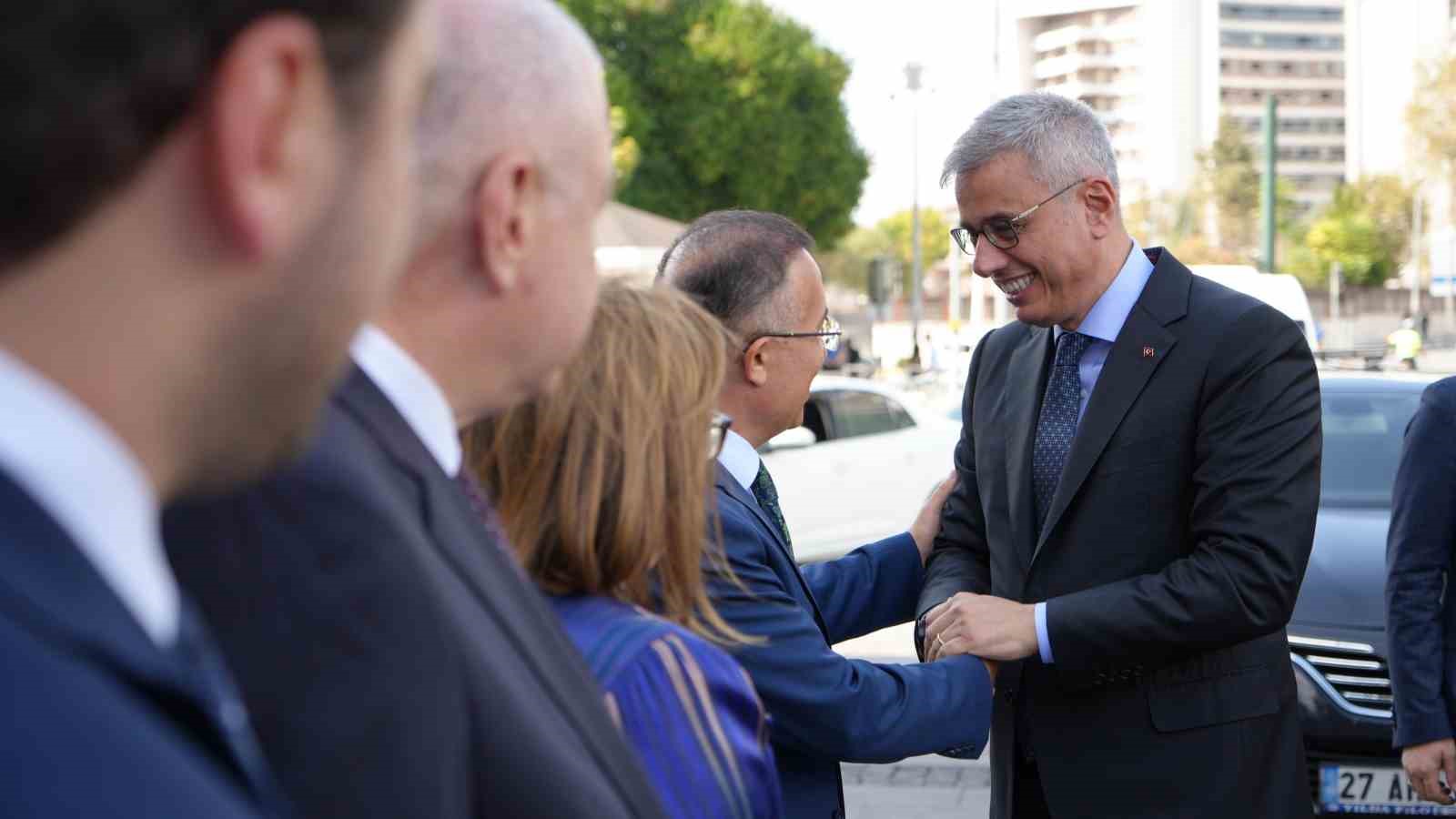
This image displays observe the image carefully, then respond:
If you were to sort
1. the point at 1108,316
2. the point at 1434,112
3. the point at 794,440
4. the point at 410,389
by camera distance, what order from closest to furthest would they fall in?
the point at 410,389 < the point at 1108,316 < the point at 794,440 < the point at 1434,112

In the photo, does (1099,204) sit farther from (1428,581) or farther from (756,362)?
(1428,581)

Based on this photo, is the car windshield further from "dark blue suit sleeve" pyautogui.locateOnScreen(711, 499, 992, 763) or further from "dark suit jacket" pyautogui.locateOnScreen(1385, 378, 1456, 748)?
"dark blue suit sleeve" pyautogui.locateOnScreen(711, 499, 992, 763)

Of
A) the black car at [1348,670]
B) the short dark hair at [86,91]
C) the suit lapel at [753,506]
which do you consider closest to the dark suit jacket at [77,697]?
the short dark hair at [86,91]

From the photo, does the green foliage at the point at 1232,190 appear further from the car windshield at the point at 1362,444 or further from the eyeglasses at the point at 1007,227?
the eyeglasses at the point at 1007,227

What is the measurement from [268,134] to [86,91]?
0.08 m

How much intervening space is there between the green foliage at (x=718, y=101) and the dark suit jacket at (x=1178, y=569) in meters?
35.1

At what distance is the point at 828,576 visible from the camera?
124 inches

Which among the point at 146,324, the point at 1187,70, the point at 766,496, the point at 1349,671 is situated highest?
the point at 1187,70

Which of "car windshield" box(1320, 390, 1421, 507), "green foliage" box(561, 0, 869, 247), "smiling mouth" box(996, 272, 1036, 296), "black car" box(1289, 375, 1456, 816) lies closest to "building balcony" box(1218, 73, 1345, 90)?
"green foliage" box(561, 0, 869, 247)

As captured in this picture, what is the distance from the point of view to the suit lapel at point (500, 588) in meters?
1.06

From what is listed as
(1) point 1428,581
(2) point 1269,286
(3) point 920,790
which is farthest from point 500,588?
(2) point 1269,286

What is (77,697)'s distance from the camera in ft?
1.90

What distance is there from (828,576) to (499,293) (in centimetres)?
200

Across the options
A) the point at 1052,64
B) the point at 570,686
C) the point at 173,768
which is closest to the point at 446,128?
the point at 570,686
